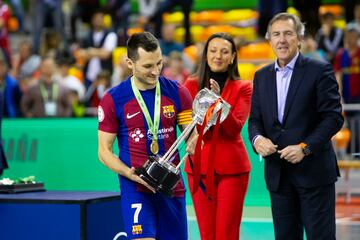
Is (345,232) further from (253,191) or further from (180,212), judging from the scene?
(180,212)

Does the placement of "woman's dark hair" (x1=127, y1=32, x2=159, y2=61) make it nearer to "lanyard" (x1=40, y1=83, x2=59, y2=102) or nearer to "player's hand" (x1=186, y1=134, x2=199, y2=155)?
"player's hand" (x1=186, y1=134, x2=199, y2=155)

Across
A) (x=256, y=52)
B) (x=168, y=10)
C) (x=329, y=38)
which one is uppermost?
(x=168, y=10)

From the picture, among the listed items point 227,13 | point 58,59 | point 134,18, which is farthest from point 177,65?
point 134,18

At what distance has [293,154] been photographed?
290 inches

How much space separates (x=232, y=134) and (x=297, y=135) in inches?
39.1

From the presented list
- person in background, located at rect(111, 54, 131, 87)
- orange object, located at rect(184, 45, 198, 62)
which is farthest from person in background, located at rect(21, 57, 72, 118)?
orange object, located at rect(184, 45, 198, 62)

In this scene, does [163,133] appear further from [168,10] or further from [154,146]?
[168,10]

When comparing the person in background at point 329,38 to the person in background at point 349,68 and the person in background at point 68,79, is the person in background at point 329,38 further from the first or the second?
the person in background at point 68,79

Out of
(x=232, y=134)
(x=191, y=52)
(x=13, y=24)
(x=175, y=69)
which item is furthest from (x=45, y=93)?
A: (x=13, y=24)

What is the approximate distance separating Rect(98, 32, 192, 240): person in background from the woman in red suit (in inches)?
32.2

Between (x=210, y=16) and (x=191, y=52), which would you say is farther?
(x=210, y=16)

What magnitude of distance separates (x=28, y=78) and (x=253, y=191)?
8.14 metres

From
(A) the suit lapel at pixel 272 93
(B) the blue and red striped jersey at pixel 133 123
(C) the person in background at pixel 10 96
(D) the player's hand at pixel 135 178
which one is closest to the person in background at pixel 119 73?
(C) the person in background at pixel 10 96

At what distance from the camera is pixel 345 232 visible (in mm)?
11102
